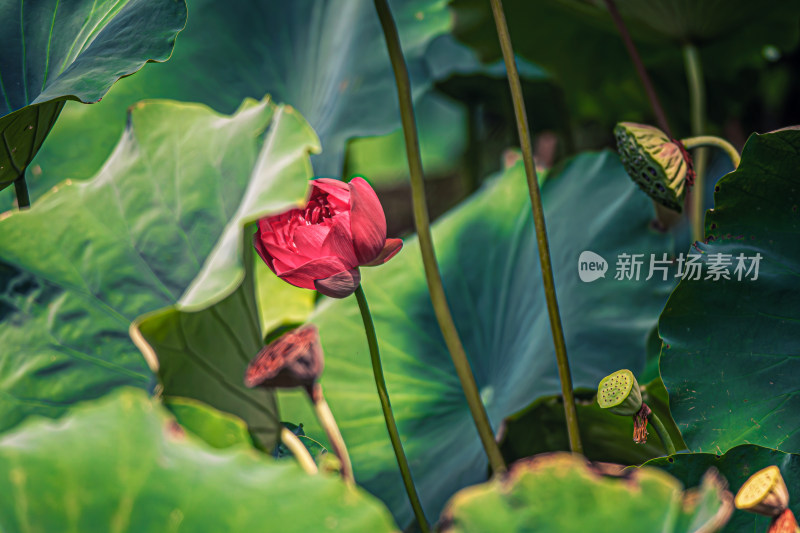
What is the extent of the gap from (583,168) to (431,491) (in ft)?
1.21

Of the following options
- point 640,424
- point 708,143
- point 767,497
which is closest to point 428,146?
point 708,143

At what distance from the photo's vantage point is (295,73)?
0.83 meters

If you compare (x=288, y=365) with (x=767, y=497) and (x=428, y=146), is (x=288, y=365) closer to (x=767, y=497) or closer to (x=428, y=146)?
(x=767, y=497)

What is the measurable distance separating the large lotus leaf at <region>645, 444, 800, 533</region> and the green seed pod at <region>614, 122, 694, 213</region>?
0.18 meters

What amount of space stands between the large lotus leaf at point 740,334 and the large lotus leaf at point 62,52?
42cm

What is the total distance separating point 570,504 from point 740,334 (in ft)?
0.94

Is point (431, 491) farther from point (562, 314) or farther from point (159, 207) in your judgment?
A: point (159, 207)

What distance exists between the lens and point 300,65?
32.3 inches

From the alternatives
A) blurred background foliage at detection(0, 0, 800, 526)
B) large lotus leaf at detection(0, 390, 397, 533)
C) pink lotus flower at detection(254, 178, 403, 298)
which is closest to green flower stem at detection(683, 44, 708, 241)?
blurred background foliage at detection(0, 0, 800, 526)

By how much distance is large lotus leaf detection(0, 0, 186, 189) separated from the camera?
455 mm

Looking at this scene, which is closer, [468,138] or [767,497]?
[767,497]

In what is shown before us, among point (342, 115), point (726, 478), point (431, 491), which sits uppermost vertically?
point (342, 115)

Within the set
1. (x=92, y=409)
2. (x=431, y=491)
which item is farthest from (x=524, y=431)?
(x=92, y=409)

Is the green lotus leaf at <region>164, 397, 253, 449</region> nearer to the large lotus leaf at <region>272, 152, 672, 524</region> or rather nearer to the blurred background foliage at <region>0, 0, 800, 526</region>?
the blurred background foliage at <region>0, 0, 800, 526</region>
